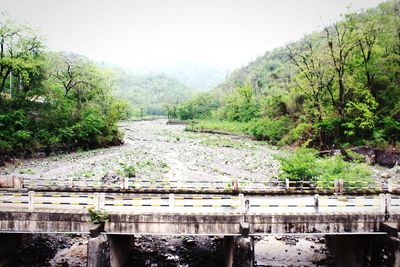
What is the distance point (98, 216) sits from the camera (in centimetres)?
1231

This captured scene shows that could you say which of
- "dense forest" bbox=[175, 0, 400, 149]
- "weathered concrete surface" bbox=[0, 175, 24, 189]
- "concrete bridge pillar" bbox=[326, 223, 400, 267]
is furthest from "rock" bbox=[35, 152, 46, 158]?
"concrete bridge pillar" bbox=[326, 223, 400, 267]

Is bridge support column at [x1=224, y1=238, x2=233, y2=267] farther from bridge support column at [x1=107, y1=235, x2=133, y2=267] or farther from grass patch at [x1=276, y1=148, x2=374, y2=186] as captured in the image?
grass patch at [x1=276, y1=148, x2=374, y2=186]

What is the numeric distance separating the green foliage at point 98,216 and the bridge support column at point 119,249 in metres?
0.67

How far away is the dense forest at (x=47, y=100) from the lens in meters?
37.2

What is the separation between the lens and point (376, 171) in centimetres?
2858

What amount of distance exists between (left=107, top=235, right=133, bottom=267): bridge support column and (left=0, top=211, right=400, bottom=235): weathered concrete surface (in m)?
0.76

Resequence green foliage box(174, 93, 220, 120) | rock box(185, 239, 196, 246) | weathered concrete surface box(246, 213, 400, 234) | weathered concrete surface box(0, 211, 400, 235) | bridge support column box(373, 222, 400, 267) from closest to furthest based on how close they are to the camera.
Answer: bridge support column box(373, 222, 400, 267) < weathered concrete surface box(0, 211, 400, 235) < weathered concrete surface box(246, 213, 400, 234) < rock box(185, 239, 196, 246) < green foliage box(174, 93, 220, 120)

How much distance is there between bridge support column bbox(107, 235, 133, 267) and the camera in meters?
12.7

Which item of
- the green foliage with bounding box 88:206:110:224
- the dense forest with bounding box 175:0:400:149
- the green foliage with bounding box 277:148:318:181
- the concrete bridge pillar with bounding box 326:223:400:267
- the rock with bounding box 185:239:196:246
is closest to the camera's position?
the concrete bridge pillar with bounding box 326:223:400:267

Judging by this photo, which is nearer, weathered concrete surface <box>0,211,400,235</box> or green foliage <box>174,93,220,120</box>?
weathered concrete surface <box>0,211,400,235</box>

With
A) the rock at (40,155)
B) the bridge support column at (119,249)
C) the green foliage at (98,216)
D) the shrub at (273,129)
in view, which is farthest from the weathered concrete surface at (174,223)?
the shrub at (273,129)

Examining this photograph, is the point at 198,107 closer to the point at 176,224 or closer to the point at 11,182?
the point at 11,182

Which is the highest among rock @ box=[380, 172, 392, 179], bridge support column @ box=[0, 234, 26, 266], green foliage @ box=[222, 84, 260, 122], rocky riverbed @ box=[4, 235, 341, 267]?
green foliage @ box=[222, 84, 260, 122]

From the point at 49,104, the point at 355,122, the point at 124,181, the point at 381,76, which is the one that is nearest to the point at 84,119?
the point at 49,104
